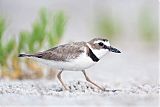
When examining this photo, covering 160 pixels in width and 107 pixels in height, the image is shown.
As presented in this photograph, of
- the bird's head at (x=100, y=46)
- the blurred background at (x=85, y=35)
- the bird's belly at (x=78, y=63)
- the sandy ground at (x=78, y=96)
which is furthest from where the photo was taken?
the blurred background at (x=85, y=35)

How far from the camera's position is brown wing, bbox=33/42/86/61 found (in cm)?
580

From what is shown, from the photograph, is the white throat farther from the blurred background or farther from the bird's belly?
the blurred background

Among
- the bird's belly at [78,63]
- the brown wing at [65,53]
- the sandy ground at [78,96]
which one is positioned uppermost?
the brown wing at [65,53]

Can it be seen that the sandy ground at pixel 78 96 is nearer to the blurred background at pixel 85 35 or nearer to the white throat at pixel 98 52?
the white throat at pixel 98 52

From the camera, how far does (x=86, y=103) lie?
16.5 feet

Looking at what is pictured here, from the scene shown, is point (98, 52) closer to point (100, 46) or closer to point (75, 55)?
point (100, 46)

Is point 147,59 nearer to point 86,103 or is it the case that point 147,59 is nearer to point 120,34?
point 120,34

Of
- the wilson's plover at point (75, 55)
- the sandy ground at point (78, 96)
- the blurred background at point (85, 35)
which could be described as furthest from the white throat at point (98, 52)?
the blurred background at point (85, 35)

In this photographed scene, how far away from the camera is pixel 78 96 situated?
545 centimetres

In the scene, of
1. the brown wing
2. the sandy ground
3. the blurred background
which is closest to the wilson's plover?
the brown wing

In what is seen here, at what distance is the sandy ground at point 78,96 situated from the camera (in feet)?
16.7

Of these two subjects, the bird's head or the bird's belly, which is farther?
the bird's head

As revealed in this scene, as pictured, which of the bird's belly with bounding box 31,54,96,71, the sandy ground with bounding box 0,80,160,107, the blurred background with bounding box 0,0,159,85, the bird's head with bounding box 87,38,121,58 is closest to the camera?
the sandy ground with bounding box 0,80,160,107

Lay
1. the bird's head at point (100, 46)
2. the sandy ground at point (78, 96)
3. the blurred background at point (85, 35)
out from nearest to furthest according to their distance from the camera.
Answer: the sandy ground at point (78, 96), the bird's head at point (100, 46), the blurred background at point (85, 35)
